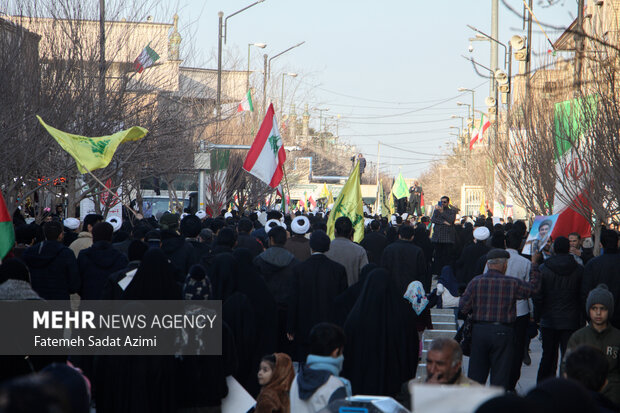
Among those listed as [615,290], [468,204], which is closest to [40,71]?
[615,290]

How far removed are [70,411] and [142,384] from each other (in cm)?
293

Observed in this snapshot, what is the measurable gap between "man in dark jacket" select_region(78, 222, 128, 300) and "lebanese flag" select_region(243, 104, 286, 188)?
8.97 metres

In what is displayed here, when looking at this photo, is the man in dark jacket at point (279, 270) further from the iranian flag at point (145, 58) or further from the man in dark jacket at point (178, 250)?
the iranian flag at point (145, 58)

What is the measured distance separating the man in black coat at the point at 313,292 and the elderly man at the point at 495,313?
128 cm

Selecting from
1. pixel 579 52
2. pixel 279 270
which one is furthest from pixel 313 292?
pixel 579 52

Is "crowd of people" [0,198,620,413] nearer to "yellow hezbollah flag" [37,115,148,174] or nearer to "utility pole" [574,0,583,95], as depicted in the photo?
"yellow hezbollah flag" [37,115,148,174]

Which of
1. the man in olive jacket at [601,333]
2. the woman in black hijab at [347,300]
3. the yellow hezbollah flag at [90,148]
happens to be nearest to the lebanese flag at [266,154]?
the yellow hezbollah flag at [90,148]

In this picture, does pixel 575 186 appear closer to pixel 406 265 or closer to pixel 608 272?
pixel 406 265

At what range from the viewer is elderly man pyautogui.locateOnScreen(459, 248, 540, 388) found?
28.7 feet

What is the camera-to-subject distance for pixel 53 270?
9.40 meters

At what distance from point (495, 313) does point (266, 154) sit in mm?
10828

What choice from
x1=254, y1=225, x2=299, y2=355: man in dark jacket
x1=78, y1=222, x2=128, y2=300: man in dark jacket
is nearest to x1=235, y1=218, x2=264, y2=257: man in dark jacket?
x1=254, y1=225, x2=299, y2=355: man in dark jacket

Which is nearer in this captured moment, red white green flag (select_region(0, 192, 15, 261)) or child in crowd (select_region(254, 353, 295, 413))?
child in crowd (select_region(254, 353, 295, 413))

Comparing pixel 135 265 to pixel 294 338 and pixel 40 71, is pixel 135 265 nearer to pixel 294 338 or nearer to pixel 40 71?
pixel 294 338
